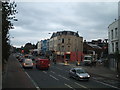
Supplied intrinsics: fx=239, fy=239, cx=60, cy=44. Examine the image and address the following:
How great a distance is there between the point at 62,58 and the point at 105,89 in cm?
7151

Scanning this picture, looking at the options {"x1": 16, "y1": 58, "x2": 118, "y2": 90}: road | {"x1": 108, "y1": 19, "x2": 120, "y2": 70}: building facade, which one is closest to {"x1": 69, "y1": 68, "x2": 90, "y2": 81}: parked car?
{"x1": 16, "y1": 58, "x2": 118, "y2": 90}: road

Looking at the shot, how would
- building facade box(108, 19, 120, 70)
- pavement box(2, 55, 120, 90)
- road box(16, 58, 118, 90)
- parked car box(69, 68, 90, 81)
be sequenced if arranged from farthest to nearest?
building facade box(108, 19, 120, 70)
parked car box(69, 68, 90, 81)
pavement box(2, 55, 120, 90)
road box(16, 58, 118, 90)

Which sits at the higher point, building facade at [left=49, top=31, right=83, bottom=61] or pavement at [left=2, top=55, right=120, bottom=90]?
building facade at [left=49, top=31, right=83, bottom=61]

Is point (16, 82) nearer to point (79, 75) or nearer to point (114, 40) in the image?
point (79, 75)

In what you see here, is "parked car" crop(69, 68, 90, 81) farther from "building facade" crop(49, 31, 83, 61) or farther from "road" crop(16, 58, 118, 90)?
"building facade" crop(49, 31, 83, 61)

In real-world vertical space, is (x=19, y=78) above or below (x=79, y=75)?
below

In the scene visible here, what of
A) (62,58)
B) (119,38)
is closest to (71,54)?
(62,58)

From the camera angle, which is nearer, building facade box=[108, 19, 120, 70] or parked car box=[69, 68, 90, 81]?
parked car box=[69, 68, 90, 81]


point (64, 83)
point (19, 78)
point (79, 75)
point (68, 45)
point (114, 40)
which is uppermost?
point (68, 45)

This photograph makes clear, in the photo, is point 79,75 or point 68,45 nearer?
point 79,75

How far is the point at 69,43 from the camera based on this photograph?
92.8 meters

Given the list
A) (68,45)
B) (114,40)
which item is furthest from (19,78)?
(68,45)

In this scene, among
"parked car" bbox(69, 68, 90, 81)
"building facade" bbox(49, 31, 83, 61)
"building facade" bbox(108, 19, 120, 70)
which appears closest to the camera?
"parked car" bbox(69, 68, 90, 81)

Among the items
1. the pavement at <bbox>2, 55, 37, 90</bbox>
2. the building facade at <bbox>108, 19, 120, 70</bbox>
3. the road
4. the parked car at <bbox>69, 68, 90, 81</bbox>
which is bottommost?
the road
